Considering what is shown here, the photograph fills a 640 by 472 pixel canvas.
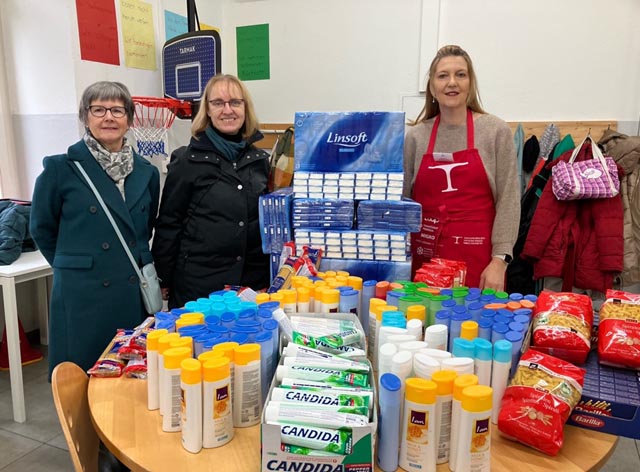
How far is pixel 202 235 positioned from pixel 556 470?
164 centimetres

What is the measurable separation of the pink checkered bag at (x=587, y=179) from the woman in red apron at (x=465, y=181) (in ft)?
3.96

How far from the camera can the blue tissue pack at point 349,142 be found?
6.23 feet

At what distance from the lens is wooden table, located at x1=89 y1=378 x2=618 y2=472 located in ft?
3.24

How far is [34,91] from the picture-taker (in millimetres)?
3348

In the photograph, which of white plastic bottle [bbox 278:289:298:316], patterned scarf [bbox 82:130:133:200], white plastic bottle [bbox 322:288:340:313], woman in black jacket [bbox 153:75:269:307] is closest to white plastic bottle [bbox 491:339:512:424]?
white plastic bottle [bbox 322:288:340:313]

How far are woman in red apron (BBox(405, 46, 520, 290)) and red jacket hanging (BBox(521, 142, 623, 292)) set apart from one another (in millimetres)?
1248

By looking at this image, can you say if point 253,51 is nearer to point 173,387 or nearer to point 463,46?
point 463,46

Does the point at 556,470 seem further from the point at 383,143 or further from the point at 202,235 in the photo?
the point at 202,235

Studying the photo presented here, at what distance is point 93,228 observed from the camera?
2.10 m

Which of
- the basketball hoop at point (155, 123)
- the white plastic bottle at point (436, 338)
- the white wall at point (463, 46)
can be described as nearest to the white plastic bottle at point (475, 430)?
the white plastic bottle at point (436, 338)

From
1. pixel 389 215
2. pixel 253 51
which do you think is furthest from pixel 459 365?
pixel 253 51

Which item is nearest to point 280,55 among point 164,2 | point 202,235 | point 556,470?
point 164,2

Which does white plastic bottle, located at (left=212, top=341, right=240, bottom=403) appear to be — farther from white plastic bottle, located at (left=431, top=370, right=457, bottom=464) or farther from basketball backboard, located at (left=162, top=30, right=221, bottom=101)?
basketball backboard, located at (left=162, top=30, right=221, bottom=101)

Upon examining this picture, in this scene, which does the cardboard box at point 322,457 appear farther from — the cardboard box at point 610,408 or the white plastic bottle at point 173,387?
the cardboard box at point 610,408
